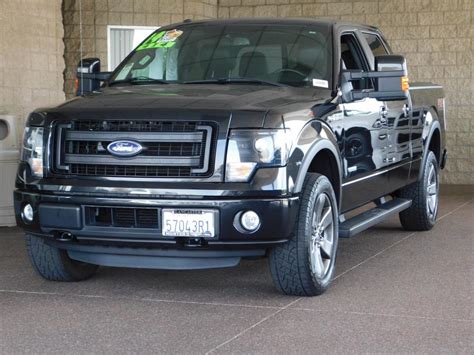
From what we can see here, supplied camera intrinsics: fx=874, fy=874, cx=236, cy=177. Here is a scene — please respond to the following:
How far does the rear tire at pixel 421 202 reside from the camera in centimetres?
846

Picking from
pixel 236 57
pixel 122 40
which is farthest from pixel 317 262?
pixel 122 40

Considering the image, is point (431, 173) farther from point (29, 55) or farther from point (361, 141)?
point (29, 55)

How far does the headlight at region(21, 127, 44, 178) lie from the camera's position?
5.58 m

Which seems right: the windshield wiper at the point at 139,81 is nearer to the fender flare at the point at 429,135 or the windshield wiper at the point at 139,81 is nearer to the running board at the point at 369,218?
the running board at the point at 369,218

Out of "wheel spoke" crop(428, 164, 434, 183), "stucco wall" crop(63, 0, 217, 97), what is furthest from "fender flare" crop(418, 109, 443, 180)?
"stucco wall" crop(63, 0, 217, 97)

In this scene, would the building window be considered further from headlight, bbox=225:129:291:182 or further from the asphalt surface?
headlight, bbox=225:129:291:182

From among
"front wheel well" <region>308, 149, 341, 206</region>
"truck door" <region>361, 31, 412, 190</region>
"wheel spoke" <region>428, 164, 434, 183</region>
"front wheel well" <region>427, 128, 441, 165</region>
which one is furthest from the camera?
"front wheel well" <region>427, 128, 441, 165</region>

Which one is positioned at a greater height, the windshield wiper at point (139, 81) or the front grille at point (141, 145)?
the windshield wiper at point (139, 81)

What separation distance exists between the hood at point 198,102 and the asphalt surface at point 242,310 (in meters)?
1.18

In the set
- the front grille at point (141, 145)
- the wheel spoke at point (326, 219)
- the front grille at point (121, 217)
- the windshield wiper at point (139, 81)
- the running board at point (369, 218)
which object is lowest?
the running board at point (369, 218)

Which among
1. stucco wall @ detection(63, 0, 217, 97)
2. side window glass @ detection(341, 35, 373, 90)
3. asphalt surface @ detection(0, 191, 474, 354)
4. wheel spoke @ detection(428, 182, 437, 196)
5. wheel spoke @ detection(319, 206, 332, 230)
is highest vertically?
stucco wall @ detection(63, 0, 217, 97)

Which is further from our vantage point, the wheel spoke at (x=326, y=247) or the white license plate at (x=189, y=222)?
the wheel spoke at (x=326, y=247)

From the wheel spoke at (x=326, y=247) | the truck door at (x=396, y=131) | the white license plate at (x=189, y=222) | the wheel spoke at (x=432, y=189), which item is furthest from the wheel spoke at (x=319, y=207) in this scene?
the wheel spoke at (x=432, y=189)

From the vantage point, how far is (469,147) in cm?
1318
